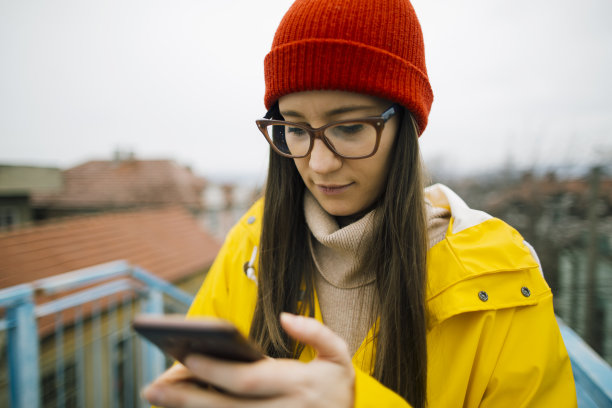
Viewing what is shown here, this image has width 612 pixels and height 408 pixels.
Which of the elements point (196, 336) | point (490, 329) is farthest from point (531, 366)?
point (196, 336)

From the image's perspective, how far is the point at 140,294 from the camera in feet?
10.1

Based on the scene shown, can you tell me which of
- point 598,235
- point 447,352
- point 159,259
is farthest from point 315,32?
point 159,259

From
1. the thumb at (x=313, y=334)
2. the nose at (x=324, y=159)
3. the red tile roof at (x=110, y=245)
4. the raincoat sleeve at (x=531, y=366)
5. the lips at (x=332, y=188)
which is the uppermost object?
the nose at (x=324, y=159)

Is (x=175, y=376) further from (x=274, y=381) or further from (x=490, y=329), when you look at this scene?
(x=490, y=329)

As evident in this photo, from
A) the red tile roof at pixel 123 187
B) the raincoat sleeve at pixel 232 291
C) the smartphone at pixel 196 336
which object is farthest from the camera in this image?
the red tile roof at pixel 123 187

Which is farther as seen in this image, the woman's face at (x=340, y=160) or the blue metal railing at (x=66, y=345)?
the blue metal railing at (x=66, y=345)

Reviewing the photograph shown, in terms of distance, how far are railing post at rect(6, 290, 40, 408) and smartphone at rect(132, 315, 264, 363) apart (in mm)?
1926

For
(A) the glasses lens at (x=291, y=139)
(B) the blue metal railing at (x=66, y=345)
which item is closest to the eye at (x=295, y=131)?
(A) the glasses lens at (x=291, y=139)

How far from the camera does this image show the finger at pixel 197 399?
0.60 m

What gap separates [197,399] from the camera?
62cm

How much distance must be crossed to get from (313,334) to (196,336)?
0.71ft

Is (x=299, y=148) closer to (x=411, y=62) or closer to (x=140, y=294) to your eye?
(x=411, y=62)

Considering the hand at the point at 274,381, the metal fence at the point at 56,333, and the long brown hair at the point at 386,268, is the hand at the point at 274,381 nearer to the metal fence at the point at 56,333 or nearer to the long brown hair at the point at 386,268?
the long brown hair at the point at 386,268

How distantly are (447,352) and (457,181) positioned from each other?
188 inches
